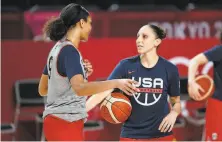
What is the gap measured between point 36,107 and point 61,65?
13.0 feet

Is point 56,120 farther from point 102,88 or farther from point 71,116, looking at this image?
point 102,88

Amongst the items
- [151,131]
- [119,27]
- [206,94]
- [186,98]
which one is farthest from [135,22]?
[151,131]

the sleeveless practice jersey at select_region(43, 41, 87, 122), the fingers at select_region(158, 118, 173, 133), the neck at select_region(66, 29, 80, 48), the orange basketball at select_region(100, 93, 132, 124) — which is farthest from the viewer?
the fingers at select_region(158, 118, 173, 133)

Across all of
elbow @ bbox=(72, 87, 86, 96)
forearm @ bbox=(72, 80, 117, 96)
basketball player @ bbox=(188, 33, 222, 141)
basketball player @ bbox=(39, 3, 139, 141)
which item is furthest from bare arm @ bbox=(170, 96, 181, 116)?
elbow @ bbox=(72, 87, 86, 96)

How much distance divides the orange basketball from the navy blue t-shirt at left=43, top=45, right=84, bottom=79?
2.08 ft

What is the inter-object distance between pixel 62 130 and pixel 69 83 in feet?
1.17

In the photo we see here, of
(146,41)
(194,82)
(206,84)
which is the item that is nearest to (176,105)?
(194,82)

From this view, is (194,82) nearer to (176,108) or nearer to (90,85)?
(176,108)

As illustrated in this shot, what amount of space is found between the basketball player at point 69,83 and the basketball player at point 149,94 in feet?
1.89

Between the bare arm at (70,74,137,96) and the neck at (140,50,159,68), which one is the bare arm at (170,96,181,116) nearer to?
the neck at (140,50,159,68)

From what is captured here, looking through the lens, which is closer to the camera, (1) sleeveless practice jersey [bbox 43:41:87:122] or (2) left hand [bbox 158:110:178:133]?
(1) sleeveless practice jersey [bbox 43:41:87:122]

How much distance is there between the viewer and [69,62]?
4684 mm

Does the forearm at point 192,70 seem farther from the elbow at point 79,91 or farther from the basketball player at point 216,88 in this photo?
the elbow at point 79,91

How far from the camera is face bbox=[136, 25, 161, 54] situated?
18.0 feet
